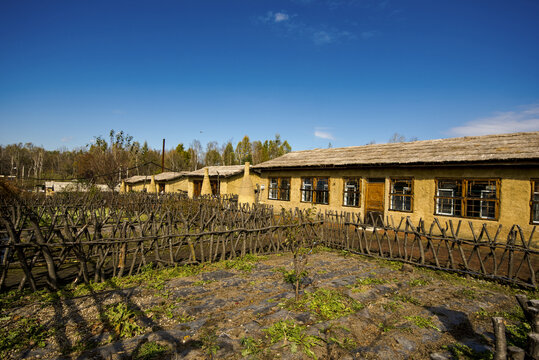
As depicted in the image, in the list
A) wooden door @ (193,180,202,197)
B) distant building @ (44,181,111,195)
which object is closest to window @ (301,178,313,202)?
wooden door @ (193,180,202,197)

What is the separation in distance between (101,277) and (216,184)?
60.0 ft

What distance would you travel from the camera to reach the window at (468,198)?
Answer: 10.9m

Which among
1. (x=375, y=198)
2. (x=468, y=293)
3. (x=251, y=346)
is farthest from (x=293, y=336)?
(x=375, y=198)

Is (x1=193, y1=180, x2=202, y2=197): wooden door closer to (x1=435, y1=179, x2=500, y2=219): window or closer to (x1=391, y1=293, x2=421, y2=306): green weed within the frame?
(x1=435, y1=179, x2=500, y2=219): window

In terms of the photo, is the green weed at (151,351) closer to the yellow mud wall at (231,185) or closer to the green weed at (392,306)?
the green weed at (392,306)

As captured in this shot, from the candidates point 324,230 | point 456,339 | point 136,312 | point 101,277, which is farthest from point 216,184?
point 456,339

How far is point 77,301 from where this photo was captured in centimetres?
515

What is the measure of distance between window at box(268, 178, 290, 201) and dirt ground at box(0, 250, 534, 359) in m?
11.4

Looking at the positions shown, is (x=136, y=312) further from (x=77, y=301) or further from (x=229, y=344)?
(x=229, y=344)

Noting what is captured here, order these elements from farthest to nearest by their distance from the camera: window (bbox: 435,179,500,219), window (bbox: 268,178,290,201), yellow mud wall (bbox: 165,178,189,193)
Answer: yellow mud wall (bbox: 165,178,189,193) < window (bbox: 268,178,290,201) < window (bbox: 435,179,500,219)

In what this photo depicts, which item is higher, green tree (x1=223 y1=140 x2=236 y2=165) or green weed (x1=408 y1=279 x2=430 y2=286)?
green tree (x1=223 y1=140 x2=236 y2=165)

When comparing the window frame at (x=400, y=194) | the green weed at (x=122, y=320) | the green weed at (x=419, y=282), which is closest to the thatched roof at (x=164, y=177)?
the window frame at (x=400, y=194)

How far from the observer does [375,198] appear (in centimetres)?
1409

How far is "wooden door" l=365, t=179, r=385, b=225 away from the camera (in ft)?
45.5
